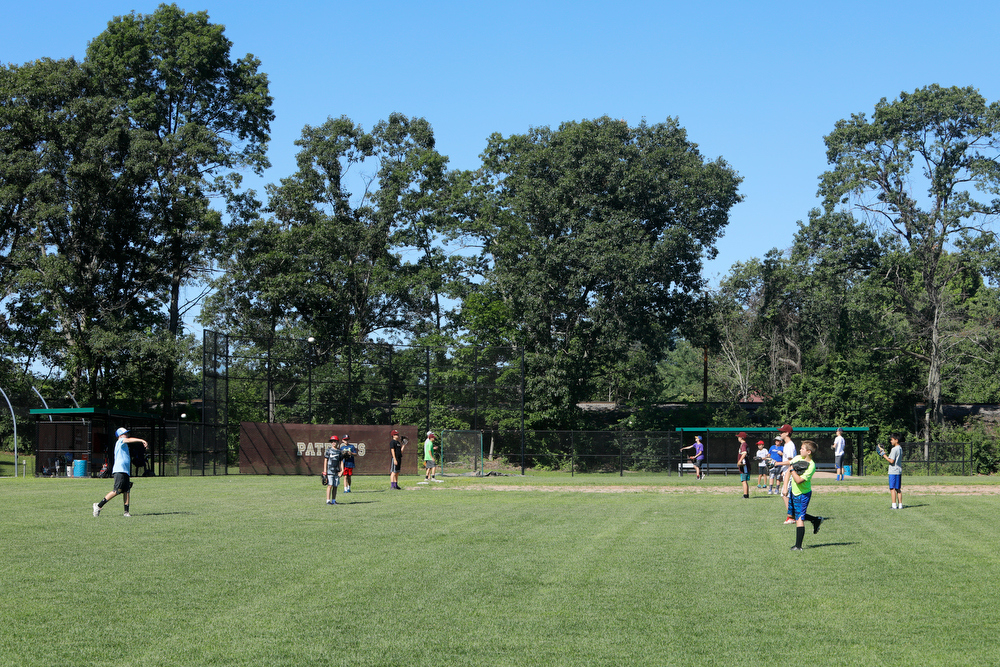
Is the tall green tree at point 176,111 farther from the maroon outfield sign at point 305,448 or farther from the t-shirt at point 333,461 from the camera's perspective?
the t-shirt at point 333,461

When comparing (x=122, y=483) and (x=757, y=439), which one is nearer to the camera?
(x=122, y=483)

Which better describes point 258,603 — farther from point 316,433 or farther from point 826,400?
point 826,400

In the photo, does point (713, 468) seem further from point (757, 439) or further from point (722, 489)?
point (722, 489)

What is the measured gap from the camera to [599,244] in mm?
55312

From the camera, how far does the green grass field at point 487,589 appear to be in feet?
27.3

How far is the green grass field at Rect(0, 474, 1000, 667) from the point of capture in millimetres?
8328

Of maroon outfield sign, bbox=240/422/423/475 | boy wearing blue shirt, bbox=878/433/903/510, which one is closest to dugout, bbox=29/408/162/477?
maroon outfield sign, bbox=240/422/423/475

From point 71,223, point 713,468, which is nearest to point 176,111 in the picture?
point 71,223

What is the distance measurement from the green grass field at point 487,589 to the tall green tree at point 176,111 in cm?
3607

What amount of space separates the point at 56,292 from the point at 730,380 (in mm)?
47793

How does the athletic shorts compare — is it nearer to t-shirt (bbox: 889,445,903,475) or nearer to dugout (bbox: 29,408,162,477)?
t-shirt (bbox: 889,445,903,475)

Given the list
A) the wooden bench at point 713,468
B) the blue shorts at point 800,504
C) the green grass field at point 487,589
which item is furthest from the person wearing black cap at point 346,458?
the wooden bench at point 713,468

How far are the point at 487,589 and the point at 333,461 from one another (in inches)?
464

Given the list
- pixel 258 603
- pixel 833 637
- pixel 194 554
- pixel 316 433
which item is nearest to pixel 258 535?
pixel 194 554
